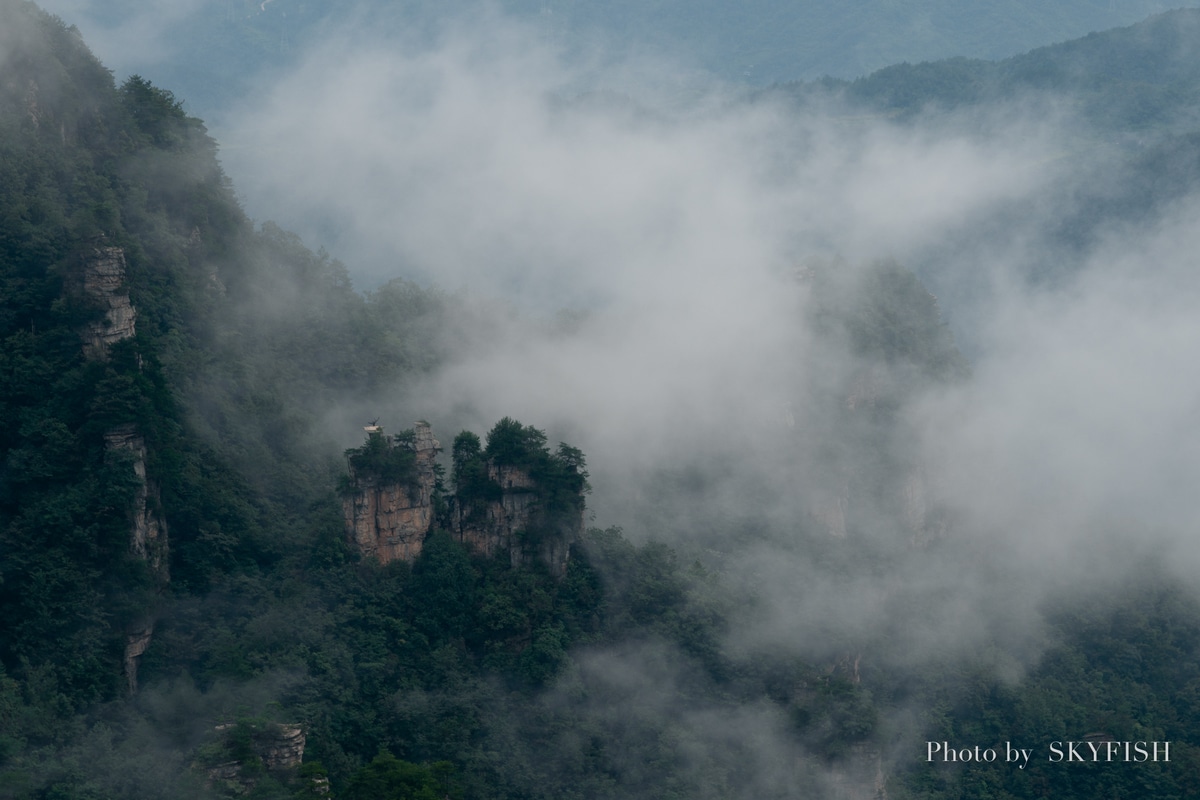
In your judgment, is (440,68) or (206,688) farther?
(440,68)

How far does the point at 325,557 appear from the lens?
155 feet

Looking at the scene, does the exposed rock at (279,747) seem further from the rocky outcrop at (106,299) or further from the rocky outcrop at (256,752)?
the rocky outcrop at (106,299)

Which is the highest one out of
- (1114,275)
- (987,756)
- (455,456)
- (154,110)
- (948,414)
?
(1114,275)

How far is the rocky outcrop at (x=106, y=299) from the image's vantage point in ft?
146

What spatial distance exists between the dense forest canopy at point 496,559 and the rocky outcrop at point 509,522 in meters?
0.18

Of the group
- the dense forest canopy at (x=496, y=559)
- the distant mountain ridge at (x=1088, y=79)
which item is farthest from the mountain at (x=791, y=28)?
the dense forest canopy at (x=496, y=559)

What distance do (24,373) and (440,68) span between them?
231 feet

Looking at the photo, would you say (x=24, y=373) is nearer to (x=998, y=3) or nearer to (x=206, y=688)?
(x=206, y=688)

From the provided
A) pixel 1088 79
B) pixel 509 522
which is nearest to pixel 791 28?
pixel 1088 79

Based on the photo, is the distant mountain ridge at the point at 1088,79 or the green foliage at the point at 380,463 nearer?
the green foliage at the point at 380,463

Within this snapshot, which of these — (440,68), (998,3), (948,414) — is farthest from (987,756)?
(998,3)

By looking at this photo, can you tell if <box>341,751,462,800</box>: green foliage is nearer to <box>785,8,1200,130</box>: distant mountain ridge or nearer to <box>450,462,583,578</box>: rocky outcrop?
<box>450,462,583,578</box>: rocky outcrop

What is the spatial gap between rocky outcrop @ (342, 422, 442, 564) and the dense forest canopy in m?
0.35

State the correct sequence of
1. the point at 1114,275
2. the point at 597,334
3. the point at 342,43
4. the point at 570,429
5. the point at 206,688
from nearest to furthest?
the point at 206,688 → the point at 570,429 → the point at 597,334 → the point at 1114,275 → the point at 342,43
